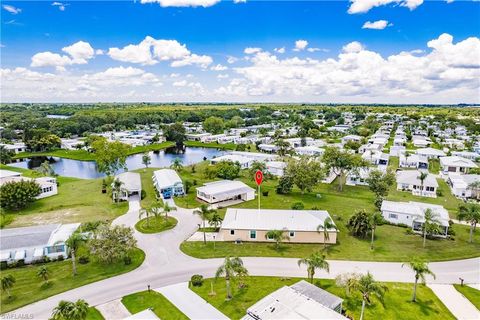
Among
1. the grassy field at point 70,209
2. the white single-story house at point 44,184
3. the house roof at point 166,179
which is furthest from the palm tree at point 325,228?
the white single-story house at point 44,184

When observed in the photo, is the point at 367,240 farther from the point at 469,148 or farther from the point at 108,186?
the point at 469,148

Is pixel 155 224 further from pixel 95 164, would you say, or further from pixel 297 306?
pixel 95 164

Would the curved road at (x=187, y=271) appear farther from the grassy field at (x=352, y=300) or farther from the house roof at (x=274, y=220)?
the house roof at (x=274, y=220)

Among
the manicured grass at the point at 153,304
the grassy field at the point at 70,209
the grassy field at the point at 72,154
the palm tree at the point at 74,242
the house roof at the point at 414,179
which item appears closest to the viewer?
the manicured grass at the point at 153,304

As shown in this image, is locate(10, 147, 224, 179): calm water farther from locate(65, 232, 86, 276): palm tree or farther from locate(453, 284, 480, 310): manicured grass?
locate(453, 284, 480, 310): manicured grass

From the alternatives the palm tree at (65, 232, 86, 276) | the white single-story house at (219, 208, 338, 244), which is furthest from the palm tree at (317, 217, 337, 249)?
the palm tree at (65, 232, 86, 276)

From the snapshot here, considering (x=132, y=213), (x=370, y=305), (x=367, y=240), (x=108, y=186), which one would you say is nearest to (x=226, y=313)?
(x=370, y=305)
